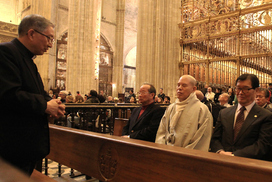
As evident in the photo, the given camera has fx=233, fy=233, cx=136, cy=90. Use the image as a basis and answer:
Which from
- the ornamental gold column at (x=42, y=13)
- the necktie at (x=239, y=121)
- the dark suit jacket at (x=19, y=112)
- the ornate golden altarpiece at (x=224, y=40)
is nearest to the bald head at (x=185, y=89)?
the necktie at (x=239, y=121)

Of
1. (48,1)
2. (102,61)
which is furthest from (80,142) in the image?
(102,61)

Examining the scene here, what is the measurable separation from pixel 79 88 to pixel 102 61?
10.1 meters

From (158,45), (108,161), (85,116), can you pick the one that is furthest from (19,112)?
(158,45)

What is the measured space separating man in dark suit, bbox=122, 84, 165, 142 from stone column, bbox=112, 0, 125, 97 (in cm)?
1818

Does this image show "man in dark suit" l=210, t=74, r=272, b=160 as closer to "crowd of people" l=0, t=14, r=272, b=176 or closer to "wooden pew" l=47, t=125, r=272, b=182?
"crowd of people" l=0, t=14, r=272, b=176

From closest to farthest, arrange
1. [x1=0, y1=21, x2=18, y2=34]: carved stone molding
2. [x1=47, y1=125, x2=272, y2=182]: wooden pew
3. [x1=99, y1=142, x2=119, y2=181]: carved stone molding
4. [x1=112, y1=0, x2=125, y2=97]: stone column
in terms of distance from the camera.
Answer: [x1=47, y1=125, x2=272, y2=182]: wooden pew, [x1=99, y1=142, x2=119, y2=181]: carved stone molding, [x1=0, y1=21, x2=18, y2=34]: carved stone molding, [x1=112, y1=0, x2=125, y2=97]: stone column

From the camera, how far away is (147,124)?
315 cm

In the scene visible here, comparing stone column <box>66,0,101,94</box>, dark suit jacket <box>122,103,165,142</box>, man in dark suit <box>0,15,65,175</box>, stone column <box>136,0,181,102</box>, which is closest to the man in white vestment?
dark suit jacket <box>122,103,165,142</box>

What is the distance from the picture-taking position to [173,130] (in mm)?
2557

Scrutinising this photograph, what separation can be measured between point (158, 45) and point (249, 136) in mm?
10775

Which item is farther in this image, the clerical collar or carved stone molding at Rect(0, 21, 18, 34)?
carved stone molding at Rect(0, 21, 18, 34)

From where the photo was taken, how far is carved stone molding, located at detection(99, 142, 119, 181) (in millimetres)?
1844

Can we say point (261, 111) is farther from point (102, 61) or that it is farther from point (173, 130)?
point (102, 61)

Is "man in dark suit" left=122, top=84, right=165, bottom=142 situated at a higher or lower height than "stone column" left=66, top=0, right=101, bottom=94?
lower
